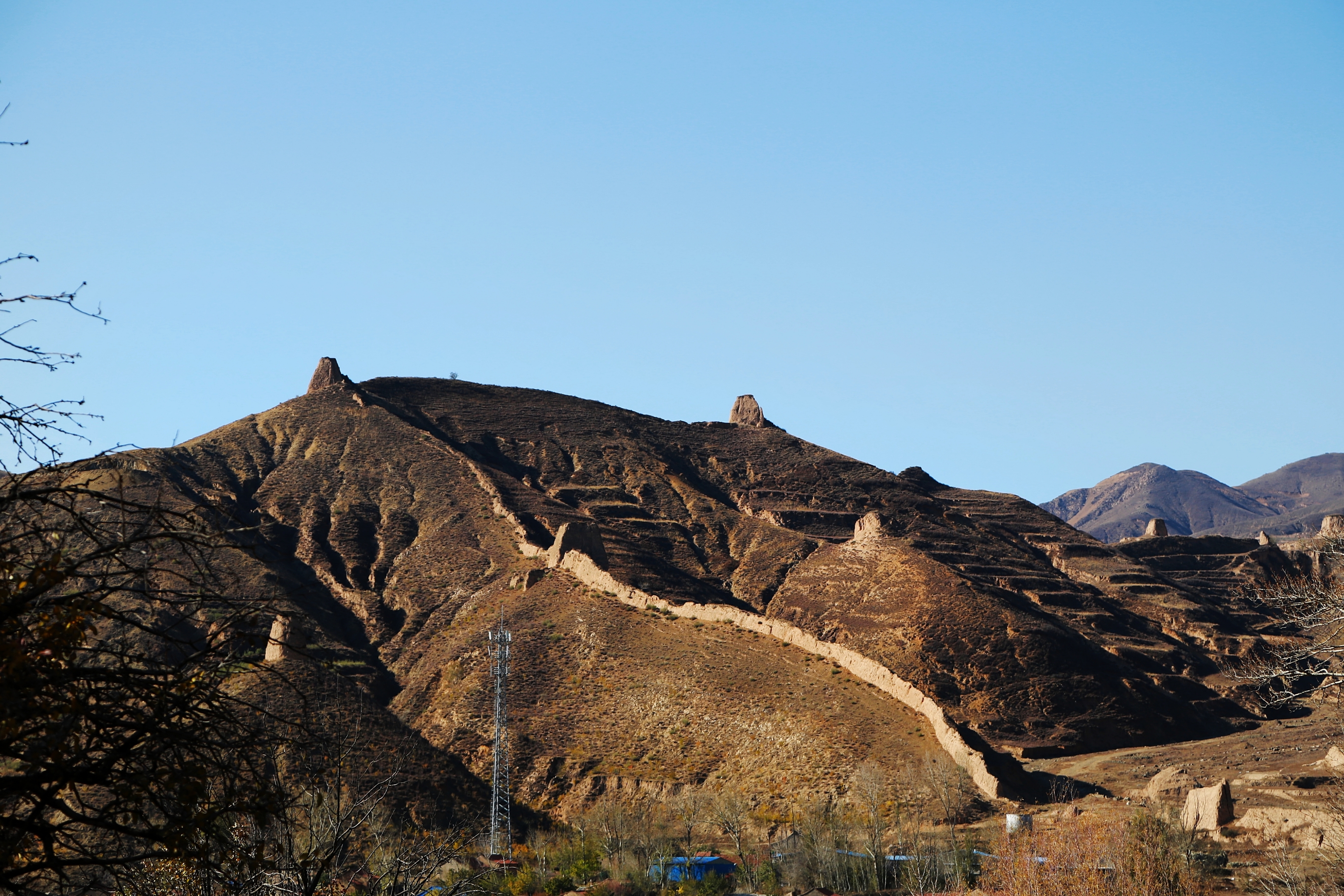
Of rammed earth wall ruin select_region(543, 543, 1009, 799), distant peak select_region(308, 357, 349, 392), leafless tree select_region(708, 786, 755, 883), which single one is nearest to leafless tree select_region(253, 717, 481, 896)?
leafless tree select_region(708, 786, 755, 883)

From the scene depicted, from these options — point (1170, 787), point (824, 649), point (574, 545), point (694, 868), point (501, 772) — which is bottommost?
point (694, 868)

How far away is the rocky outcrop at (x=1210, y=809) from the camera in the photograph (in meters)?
42.0

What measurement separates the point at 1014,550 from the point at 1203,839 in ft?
241

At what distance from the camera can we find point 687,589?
85.2 metres

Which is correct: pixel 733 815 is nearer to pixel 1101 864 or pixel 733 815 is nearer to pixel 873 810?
pixel 873 810

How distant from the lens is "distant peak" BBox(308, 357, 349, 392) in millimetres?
123875

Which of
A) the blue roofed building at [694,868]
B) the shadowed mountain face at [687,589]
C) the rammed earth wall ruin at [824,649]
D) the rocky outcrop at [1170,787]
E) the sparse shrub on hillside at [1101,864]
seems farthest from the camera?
the shadowed mountain face at [687,589]

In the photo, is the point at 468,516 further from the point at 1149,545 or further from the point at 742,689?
the point at 1149,545

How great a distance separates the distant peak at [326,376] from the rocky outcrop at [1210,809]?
312ft

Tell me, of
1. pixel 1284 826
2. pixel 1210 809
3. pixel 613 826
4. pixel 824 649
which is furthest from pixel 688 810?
pixel 1284 826

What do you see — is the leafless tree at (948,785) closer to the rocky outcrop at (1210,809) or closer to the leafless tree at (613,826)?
the rocky outcrop at (1210,809)

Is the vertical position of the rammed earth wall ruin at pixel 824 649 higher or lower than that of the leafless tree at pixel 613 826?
higher

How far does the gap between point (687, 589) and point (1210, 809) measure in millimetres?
46028

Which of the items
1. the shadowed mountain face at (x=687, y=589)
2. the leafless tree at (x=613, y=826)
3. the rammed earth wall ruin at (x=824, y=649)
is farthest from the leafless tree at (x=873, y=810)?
the leafless tree at (x=613, y=826)
